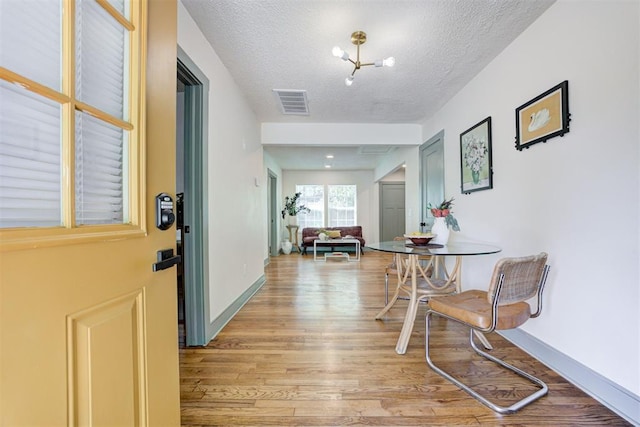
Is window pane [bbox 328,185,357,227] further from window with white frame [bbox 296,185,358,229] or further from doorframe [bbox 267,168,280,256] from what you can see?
doorframe [bbox 267,168,280,256]

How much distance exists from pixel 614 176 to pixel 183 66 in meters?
2.67

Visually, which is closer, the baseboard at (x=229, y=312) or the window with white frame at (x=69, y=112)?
the window with white frame at (x=69, y=112)

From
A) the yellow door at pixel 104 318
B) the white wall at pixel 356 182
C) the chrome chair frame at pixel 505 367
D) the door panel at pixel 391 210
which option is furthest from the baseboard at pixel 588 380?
the white wall at pixel 356 182

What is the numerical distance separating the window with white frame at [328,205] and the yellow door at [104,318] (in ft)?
24.0

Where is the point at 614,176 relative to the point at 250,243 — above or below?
above

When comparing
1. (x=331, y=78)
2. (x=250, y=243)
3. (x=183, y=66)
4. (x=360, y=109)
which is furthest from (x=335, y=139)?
(x=183, y=66)

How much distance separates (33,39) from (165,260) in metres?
0.62

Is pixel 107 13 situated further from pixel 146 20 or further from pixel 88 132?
pixel 88 132

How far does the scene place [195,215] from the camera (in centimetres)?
209

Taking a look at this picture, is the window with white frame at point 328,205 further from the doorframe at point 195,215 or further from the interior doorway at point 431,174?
the doorframe at point 195,215

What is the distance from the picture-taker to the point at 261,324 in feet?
8.16

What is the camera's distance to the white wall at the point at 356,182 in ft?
27.0

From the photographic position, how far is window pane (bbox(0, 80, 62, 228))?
0.51 m

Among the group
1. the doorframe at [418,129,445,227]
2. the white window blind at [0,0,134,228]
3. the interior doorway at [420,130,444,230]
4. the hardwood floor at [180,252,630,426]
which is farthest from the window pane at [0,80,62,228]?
the doorframe at [418,129,445,227]
